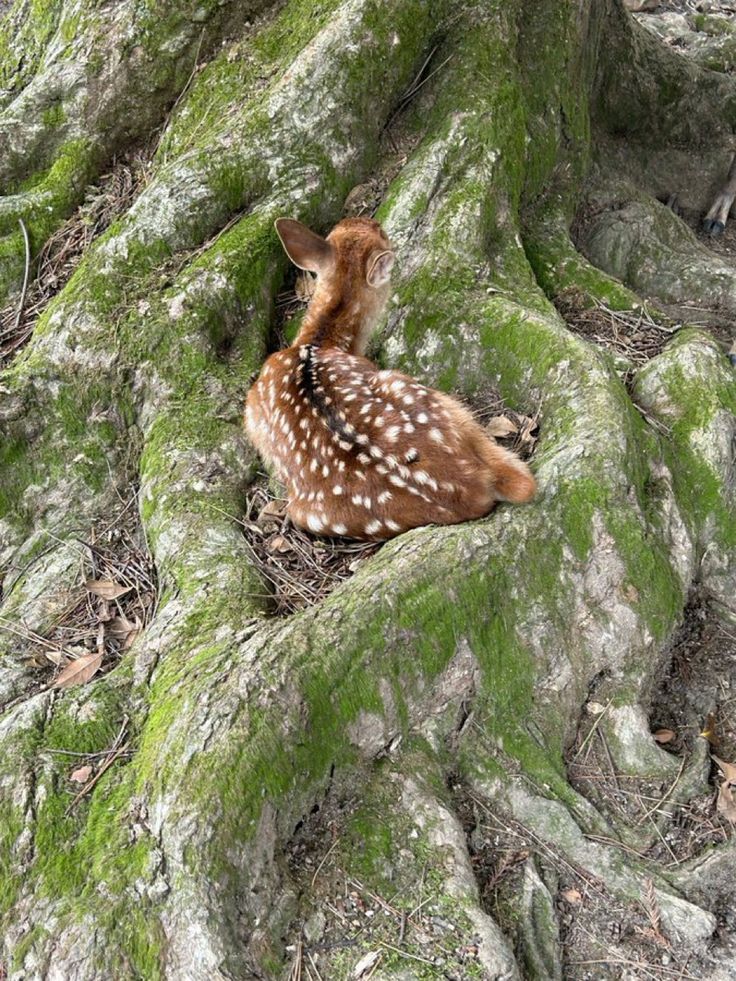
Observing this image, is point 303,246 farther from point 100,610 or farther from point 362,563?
point 100,610

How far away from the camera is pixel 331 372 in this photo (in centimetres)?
393

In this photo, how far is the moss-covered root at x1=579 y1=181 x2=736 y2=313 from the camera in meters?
5.76

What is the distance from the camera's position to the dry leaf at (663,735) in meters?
3.38

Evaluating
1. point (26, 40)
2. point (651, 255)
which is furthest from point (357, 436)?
point (26, 40)

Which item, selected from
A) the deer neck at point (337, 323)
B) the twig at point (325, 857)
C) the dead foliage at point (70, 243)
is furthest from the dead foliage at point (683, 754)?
the dead foliage at point (70, 243)

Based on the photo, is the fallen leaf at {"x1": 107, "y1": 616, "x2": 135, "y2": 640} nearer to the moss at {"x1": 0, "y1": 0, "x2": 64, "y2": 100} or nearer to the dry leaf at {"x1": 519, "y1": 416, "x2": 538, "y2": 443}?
the dry leaf at {"x1": 519, "y1": 416, "x2": 538, "y2": 443}

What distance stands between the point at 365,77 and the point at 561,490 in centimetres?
277

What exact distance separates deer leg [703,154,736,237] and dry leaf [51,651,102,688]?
654 centimetres

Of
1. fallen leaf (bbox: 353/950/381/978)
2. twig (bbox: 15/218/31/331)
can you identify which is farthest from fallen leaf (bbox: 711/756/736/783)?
twig (bbox: 15/218/31/331)

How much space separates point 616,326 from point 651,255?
149cm

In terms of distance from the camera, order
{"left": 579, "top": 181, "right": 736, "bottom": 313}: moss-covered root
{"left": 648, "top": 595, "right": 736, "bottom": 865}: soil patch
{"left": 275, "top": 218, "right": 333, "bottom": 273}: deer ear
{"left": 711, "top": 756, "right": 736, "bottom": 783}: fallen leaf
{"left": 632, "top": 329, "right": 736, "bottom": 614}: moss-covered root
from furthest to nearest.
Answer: {"left": 579, "top": 181, "right": 736, "bottom": 313}: moss-covered root → {"left": 275, "top": 218, "right": 333, "bottom": 273}: deer ear → {"left": 632, "top": 329, "right": 736, "bottom": 614}: moss-covered root → {"left": 711, "top": 756, "right": 736, "bottom": 783}: fallen leaf → {"left": 648, "top": 595, "right": 736, "bottom": 865}: soil patch

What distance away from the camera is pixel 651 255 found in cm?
598

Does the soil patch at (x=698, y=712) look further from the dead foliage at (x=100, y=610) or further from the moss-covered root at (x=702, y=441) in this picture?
the dead foliage at (x=100, y=610)

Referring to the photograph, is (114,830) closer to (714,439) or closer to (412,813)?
(412,813)
